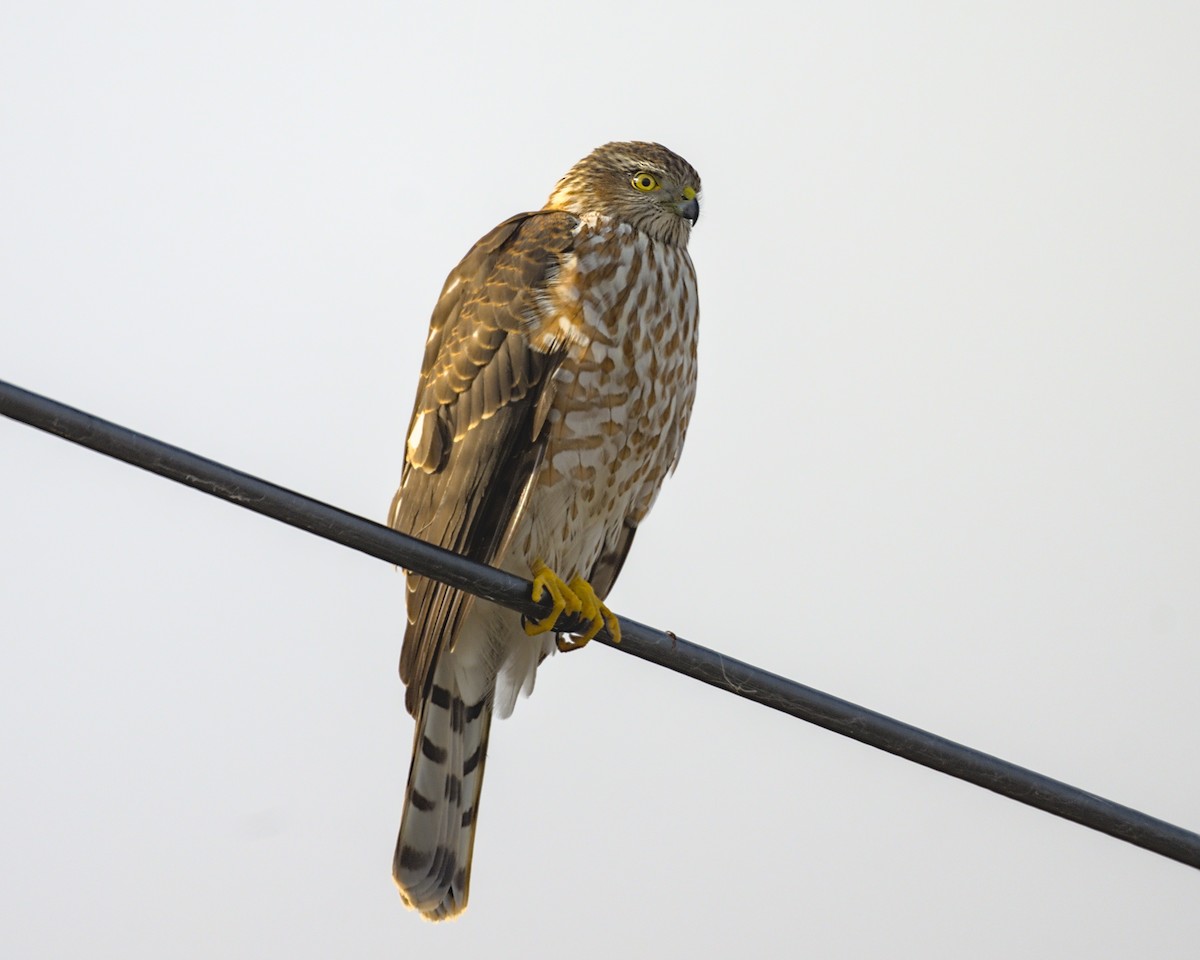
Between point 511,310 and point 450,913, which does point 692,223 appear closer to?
point 511,310

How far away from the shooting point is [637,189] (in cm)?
543

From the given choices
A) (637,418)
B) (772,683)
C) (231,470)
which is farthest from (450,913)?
(231,470)

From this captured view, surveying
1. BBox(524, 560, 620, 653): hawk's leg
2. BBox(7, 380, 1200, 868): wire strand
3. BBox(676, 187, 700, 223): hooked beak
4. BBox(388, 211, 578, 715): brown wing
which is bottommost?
BBox(7, 380, 1200, 868): wire strand

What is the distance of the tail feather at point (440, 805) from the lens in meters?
5.13

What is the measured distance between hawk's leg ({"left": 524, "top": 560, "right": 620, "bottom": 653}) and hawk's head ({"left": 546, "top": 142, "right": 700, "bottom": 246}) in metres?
1.40

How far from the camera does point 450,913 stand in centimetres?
516

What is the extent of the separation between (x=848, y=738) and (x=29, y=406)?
5.79ft

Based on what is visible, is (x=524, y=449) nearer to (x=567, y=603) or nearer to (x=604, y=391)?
(x=604, y=391)

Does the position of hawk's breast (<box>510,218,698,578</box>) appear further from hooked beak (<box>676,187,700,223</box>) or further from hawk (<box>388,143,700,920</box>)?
hooked beak (<box>676,187,700,223</box>)

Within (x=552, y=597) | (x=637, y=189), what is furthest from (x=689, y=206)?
(x=552, y=597)

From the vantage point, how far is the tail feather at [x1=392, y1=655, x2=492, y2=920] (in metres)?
5.13

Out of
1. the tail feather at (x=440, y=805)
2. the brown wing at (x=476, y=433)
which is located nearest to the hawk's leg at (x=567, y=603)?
the brown wing at (x=476, y=433)

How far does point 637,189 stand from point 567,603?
5.70 ft

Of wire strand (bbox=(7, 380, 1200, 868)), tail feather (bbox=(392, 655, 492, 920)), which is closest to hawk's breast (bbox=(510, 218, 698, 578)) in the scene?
tail feather (bbox=(392, 655, 492, 920))
